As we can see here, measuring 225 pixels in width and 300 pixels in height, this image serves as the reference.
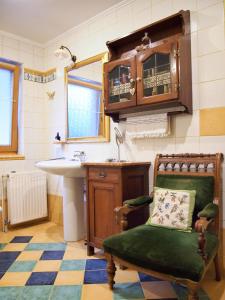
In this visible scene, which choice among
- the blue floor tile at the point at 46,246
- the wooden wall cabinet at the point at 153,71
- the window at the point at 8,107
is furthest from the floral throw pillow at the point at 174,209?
the window at the point at 8,107

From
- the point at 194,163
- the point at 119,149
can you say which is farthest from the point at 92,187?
the point at 194,163

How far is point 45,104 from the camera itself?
348cm

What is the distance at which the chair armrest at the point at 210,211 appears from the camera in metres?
1.44

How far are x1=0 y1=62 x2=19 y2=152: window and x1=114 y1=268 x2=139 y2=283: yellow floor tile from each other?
2.18m

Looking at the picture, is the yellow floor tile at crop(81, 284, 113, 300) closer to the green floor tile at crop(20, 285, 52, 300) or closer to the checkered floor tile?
the checkered floor tile

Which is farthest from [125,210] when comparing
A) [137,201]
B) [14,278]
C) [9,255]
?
[9,255]

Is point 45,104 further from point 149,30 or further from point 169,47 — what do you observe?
point 169,47

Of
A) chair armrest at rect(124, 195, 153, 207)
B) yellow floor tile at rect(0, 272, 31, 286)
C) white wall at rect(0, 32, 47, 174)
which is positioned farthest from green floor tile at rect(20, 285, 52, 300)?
white wall at rect(0, 32, 47, 174)

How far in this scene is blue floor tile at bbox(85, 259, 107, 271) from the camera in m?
2.03

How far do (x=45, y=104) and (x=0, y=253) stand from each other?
6.58ft

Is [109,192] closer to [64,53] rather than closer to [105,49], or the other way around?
[105,49]

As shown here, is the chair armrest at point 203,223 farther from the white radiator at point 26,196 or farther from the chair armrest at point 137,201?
the white radiator at point 26,196

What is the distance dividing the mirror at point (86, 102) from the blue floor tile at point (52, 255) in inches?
48.1

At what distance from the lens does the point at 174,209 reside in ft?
5.68
